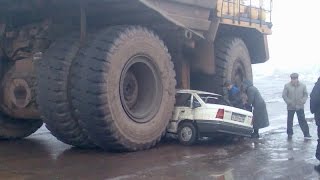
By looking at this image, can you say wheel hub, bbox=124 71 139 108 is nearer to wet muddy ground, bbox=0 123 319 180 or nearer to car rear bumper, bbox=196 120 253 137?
wet muddy ground, bbox=0 123 319 180

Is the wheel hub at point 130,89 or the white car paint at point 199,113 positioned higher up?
the wheel hub at point 130,89

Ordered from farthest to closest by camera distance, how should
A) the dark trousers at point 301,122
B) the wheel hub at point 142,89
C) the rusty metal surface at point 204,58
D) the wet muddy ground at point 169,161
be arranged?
the rusty metal surface at point 204,58 < the dark trousers at point 301,122 < the wheel hub at point 142,89 < the wet muddy ground at point 169,161

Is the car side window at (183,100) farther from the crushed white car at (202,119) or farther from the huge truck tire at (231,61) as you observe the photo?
the huge truck tire at (231,61)

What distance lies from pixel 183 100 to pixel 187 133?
777mm

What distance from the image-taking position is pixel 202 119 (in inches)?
388

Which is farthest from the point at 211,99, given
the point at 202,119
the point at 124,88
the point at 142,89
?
the point at 124,88

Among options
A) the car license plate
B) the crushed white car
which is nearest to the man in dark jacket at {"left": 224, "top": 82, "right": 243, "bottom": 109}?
the crushed white car

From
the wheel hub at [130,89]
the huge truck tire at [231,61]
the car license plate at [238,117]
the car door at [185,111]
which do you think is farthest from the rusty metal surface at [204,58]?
the wheel hub at [130,89]

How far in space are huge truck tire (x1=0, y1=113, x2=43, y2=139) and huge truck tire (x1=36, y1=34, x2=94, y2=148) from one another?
2.18 m

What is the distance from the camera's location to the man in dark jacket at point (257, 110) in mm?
11211

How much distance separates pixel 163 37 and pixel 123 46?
6.11ft

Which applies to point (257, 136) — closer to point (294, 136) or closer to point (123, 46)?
point (294, 136)

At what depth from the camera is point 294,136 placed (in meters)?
11.4

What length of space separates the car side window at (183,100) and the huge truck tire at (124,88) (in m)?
0.47
